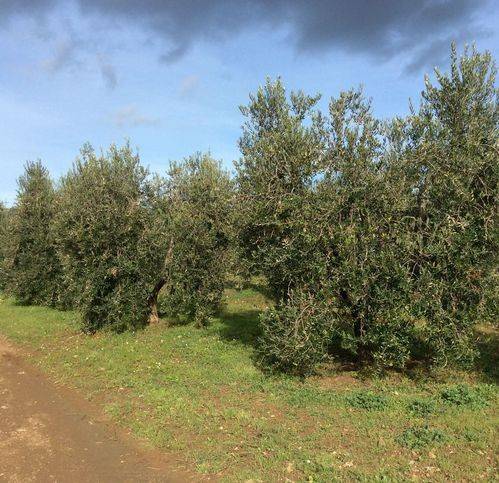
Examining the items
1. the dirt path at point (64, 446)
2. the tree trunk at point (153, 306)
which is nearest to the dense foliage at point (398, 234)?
the dirt path at point (64, 446)

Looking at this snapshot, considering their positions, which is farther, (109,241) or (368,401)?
(109,241)

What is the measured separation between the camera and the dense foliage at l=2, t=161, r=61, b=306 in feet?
89.7

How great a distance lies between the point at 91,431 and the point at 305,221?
672cm

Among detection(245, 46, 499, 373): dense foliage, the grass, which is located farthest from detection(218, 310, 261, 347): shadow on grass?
detection(245, 46, 499, 373): dense foliage

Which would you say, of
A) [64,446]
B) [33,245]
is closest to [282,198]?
[64,446]

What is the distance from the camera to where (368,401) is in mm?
10016

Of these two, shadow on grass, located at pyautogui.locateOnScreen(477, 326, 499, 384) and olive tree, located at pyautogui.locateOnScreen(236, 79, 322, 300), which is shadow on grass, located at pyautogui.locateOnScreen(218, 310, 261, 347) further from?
shadow on grass, located at pyautogui.locateOnScreen(477, 326, 499, 384)

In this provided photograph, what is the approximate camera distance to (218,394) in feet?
37.1

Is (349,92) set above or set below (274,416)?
above

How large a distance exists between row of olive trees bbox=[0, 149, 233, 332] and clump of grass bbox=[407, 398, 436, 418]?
992cm

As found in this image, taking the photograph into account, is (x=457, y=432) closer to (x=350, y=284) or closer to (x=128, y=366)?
(x=350, y=284)

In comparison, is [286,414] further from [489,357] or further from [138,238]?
[138,238]

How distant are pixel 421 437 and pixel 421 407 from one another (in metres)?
1.39

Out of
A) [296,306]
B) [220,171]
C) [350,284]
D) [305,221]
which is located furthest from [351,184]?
[220,171]
